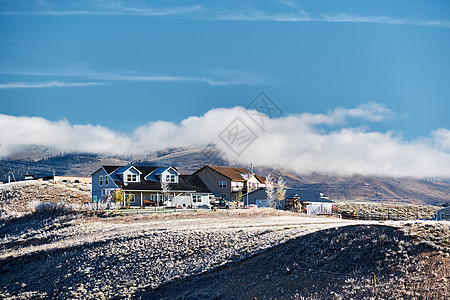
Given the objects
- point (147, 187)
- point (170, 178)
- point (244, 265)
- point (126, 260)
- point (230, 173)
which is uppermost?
point (230, 173)

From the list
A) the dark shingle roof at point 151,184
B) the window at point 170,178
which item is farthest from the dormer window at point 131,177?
the window at point 170,178

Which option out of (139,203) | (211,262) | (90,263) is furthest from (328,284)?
(139,203)

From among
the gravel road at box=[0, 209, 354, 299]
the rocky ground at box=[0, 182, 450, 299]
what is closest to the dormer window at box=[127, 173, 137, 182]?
the gravel road at box=[0, 209, 354, 299]

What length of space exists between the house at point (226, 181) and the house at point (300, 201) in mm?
5580

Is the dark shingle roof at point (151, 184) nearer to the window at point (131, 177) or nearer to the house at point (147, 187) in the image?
the house at point (147, 187)

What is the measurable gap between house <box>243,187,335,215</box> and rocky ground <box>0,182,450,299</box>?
173ft

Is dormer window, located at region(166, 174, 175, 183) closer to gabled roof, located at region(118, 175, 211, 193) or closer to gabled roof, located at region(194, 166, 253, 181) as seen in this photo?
gabled roof, located at region(118, 175, 211, 193)

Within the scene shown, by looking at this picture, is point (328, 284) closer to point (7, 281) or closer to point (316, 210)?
point (7, 281)

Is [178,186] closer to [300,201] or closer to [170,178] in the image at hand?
[170,178]

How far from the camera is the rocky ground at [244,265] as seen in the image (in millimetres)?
19312

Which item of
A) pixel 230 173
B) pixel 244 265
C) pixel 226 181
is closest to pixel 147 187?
pixel 226 181

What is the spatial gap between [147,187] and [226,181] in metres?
29.3

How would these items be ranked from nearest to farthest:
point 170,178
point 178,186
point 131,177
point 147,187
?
point 147,187
point 131,177
point 178,186
point 170,178

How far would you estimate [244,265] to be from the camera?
80.1 ft
